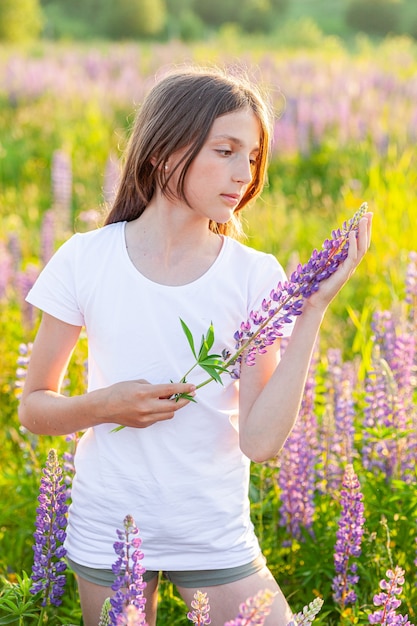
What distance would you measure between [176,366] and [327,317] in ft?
9.54

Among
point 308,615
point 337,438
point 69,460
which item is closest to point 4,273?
point 69,460

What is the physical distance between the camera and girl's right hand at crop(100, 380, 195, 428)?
1.96 metres

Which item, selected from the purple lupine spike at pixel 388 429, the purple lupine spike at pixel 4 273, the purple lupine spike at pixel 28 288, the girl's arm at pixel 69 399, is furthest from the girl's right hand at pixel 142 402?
the purple lupine spike at pixel 4 273

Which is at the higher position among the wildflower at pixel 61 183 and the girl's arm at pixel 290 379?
the wildflower at pixel 61 183

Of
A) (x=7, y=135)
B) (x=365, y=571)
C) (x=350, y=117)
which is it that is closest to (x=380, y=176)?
(x=350, y=117)

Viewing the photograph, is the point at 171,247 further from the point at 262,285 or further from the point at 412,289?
the point at 412,289

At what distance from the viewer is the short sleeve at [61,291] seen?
2.25 meters

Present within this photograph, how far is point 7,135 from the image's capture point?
10305mm

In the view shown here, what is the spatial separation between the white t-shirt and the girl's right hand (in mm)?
151

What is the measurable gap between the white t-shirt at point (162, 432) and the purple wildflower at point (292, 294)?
262 millimetres

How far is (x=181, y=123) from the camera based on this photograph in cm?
216

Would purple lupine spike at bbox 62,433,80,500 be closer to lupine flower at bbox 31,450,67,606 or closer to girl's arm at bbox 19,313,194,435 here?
girl's arm at bbox 19,313,194,435

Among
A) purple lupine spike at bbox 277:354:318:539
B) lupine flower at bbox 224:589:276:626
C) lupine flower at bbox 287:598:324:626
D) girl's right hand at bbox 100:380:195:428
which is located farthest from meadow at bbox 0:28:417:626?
lupine flower at bbox 224:589:276:626

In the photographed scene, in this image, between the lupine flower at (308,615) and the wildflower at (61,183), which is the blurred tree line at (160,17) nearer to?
the wildflower at (61,183)
